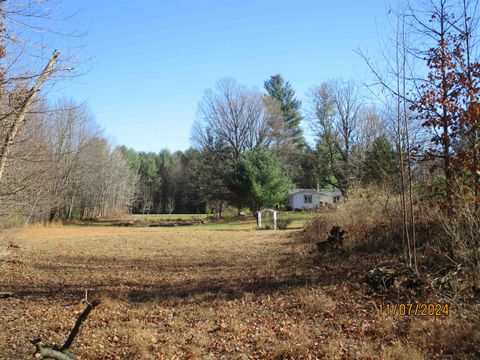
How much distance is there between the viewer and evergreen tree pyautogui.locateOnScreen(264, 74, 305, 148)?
53.8m

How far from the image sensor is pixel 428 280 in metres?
6.51

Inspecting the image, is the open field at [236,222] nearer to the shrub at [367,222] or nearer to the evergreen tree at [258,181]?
the evergreen tree at [258,181]

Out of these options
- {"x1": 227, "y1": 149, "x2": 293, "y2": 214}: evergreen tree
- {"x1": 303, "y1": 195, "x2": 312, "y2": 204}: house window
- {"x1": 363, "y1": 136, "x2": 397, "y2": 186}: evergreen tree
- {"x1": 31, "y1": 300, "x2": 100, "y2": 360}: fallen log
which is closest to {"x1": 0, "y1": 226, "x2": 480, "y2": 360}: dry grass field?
{"x1": 31, "y1": 300, "x2": 100, "y2": 360}: fallen log

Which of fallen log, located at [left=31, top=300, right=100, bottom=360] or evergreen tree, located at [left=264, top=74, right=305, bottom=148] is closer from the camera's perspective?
fallen log, located at [left=31, top=300, right=100, bottom=360]

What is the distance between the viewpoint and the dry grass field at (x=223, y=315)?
508 cm

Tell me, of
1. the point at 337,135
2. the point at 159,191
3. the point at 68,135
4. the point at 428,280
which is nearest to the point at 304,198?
the point at 337,135

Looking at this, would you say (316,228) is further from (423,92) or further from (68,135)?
(68,135)

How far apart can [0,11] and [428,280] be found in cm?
724

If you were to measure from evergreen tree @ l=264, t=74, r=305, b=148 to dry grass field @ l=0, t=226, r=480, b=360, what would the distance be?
42.5 meters

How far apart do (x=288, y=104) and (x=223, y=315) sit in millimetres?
50243

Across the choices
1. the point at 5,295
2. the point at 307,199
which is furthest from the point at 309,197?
the point at 5,295
